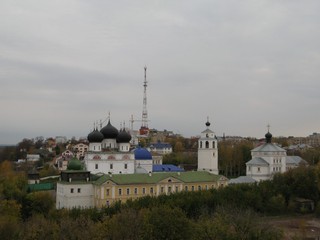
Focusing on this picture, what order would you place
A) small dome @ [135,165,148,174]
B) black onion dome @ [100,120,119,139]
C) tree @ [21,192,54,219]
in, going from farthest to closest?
black onion dome @ [100,120,119,139], small dome @ [135,165,148,174], tree @ [21,192,54,219]

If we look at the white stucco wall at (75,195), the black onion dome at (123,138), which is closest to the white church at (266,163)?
the black onion dome at (123,138)

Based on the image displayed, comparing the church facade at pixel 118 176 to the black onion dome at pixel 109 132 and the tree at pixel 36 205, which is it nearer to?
the black onion dome at pixel 109 132

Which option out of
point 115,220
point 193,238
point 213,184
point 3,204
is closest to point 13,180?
point 3,204

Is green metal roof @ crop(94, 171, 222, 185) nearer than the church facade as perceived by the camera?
No

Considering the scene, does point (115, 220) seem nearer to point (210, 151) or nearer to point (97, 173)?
point (97, 173)

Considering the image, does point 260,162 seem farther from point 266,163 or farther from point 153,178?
point 153,178

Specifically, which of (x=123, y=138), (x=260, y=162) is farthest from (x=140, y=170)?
(x=260, y=162)

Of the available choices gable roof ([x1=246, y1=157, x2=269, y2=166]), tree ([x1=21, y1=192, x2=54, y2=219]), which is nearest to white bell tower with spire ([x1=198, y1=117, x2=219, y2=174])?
gable roof ([x1=246, y1=157, x2=269, y2=166])

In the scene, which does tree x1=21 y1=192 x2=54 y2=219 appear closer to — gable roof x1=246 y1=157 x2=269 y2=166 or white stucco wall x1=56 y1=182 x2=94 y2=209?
white stucco wall x1=56 y1=182 x2=94 y2=209

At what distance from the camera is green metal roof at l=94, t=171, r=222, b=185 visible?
34266 mm

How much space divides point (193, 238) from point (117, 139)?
2348 centimetres

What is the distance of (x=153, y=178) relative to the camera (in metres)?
35.8

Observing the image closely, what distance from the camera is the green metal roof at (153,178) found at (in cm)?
3427

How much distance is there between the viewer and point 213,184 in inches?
1492
